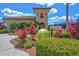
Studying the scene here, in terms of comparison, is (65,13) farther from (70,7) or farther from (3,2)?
(3,2)

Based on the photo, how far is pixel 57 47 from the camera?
525 centimetres

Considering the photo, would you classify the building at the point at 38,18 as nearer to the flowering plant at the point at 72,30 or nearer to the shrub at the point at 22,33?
the shrub at the point at 22,33

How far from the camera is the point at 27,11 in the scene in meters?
5.29

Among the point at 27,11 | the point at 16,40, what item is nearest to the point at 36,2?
the point at 27,11

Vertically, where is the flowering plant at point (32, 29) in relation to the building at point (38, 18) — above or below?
below

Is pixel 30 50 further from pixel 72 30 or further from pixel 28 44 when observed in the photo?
pixel 72 30

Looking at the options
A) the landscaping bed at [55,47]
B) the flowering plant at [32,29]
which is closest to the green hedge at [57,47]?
the landscaping bed at [55,47]

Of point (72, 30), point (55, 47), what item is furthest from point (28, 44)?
point (72, 30)

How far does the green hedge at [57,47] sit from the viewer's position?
5.24 meters

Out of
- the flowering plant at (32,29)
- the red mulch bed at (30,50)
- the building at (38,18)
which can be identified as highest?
the building at (38,18)

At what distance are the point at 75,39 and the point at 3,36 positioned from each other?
2.73ft

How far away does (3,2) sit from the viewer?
207 inches

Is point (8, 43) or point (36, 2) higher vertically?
point (36, 2)

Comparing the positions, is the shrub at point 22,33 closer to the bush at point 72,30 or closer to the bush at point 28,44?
the bush at point 28,44
